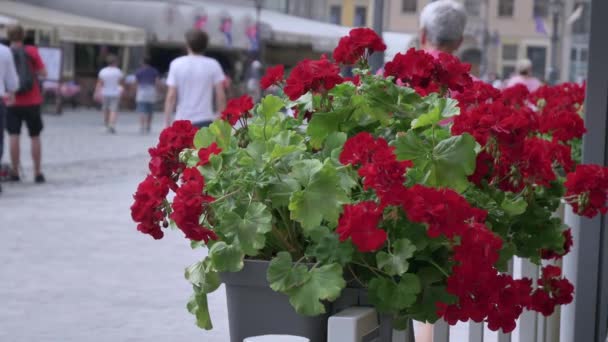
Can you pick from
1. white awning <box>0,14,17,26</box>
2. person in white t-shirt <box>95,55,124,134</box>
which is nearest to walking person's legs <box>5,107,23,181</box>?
person in white t-shirt <box>95,55,124,134</box>

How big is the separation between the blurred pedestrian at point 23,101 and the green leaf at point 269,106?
11.4 m

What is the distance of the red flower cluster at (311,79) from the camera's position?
9.72 feet

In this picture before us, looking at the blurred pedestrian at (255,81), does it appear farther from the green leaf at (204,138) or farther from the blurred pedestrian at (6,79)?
the green leaf at (204,138)

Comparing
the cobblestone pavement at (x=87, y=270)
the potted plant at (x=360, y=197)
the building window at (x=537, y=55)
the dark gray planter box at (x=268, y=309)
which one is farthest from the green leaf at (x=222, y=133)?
the building window at (x=537, y=55)

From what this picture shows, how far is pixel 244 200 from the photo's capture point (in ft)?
9.29

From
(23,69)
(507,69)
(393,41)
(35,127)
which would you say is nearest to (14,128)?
(35,127)

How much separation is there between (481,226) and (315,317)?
373mm

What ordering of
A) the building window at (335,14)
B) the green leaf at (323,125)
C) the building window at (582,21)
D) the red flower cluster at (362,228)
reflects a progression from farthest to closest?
the building window at (335,14) → the building window at (582,21) → the green leaf at (323,125) → the red flower cluster at (362,228)

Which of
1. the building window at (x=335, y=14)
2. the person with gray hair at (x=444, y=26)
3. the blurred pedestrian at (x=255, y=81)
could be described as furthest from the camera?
the building window at (x=335, y=14)

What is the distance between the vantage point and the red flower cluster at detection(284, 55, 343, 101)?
9.72 feet

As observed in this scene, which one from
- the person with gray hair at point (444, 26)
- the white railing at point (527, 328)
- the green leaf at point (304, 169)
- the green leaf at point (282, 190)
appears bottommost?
the white railing at point (527, 328)

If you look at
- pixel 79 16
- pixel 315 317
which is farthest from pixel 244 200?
pixel 79 16

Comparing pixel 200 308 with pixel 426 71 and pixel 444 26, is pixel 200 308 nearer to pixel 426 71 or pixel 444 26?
pixel 426 71

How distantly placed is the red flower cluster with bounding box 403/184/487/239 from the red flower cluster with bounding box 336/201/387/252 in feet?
0.22
